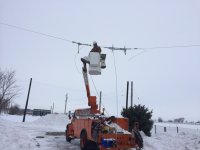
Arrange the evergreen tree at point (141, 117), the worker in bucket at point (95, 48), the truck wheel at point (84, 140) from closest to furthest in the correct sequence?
1. the truck wheel at point (84, 140)
2. the worker in bucket at point (95, 48)
3. the evergreen tree at point (141, 117)

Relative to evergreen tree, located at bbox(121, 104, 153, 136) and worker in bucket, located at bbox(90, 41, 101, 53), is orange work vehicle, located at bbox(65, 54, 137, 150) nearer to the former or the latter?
worker in bucket, located at bbox(90, 41, 101, 53)

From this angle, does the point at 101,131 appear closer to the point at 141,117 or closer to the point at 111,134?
the point at 111,134

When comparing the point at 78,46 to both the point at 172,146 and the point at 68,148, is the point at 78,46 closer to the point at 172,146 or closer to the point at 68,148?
the point at 68,148

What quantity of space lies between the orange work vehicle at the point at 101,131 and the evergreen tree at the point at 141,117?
974cm

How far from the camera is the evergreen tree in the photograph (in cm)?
2406

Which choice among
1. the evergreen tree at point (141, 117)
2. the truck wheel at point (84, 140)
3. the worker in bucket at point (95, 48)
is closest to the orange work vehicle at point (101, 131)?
the truck wheel at point (84, 140)

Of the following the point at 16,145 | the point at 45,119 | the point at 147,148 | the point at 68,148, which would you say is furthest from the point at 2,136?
the point at 45,119

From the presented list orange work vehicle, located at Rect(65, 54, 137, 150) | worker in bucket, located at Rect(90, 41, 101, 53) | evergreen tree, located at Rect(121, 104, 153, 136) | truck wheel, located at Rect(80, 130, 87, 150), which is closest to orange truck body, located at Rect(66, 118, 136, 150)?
orange work vehicle, located at Rect(65, 54, 137, 150)

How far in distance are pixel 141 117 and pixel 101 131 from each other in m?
13.4

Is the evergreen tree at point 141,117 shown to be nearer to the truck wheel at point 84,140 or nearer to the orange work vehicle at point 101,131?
the orange work vehicle at point 101,131

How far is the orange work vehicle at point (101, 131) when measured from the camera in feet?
36.1

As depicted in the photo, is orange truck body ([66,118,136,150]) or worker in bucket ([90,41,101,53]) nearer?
orange truck body ([66,118,136,150])

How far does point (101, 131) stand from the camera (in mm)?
11312

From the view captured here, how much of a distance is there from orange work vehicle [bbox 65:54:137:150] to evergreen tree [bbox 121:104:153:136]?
9.74m
